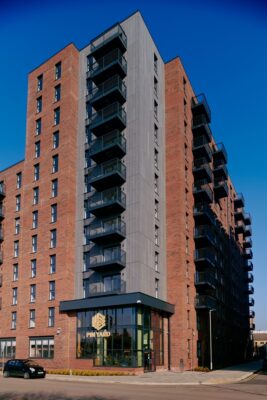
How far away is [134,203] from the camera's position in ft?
142

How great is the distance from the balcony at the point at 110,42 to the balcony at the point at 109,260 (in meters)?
20.8

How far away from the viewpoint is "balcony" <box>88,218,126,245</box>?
139 feet

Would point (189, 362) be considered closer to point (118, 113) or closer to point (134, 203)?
point (134, 203)

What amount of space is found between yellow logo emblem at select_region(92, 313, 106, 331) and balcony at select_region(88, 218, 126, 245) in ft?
22.3

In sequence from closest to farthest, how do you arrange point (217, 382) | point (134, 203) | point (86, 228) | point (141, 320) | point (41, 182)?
point (217, 382) < point (141, 320) < point (134, 203) < point (86, 228) < point (41, 182)

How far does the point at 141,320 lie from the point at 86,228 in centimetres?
1100

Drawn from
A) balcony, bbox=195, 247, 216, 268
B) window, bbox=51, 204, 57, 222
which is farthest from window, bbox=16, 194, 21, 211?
balcony, bbox=195, 247, 216, 268

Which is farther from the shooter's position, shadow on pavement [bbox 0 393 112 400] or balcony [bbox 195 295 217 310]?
balcony [bbox 195 295 217 310]

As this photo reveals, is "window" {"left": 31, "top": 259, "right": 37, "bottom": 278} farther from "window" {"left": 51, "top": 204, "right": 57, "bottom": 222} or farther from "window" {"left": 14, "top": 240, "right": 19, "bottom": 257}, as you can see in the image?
"window" {"left": 51, "top": 204, "right": 57, "bottom": 222}

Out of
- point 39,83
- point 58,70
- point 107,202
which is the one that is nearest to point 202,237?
point 107,202

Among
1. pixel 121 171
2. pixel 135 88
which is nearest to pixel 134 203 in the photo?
pixel 121 171

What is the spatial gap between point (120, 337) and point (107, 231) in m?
→ 9.31

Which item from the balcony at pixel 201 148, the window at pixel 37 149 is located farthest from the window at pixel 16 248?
the balcony at pixel 201 148

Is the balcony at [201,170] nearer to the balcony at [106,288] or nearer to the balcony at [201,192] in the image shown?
the balcony at [201,192]
